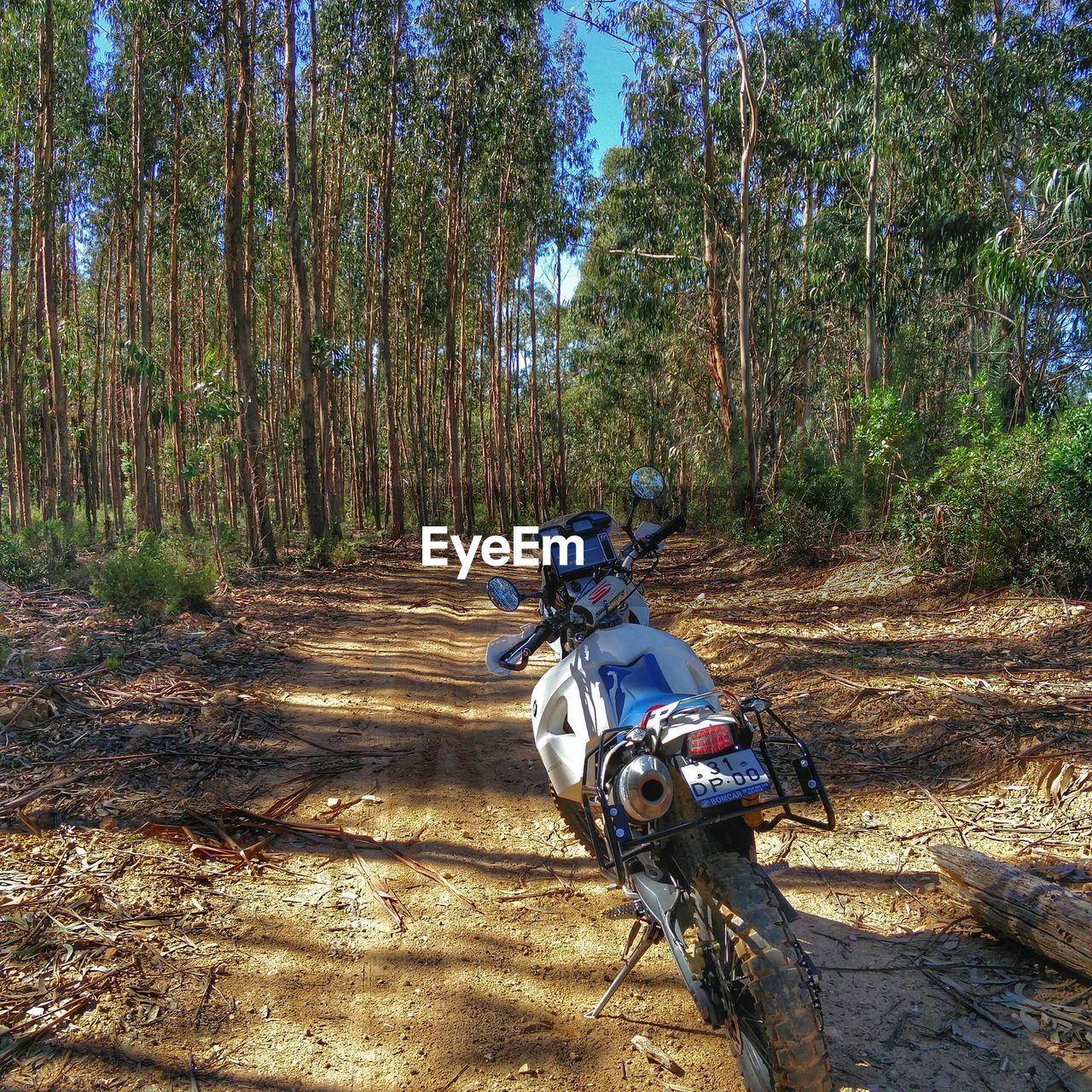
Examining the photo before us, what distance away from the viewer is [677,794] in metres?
2.67

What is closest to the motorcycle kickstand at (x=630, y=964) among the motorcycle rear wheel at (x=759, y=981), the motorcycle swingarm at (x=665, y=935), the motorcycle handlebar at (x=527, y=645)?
the motorcycle swingarm at (x=665, y=935)

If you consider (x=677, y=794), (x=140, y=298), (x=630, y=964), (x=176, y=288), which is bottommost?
(x=630, y=964)

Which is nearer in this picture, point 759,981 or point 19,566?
point 759,981

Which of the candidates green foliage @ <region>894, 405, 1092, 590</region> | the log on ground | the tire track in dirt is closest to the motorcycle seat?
the tire track in dirt

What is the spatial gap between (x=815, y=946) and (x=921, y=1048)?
25.4 inches

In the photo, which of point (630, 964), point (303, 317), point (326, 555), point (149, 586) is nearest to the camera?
point (630, 964)

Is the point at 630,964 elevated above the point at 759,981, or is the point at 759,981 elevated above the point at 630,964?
the point at 759,981

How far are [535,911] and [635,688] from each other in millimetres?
1364

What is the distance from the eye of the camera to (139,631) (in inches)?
306

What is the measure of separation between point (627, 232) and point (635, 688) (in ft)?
71.8

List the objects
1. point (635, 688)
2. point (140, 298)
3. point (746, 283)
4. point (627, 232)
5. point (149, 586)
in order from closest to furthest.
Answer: point (635, 688)
point (149, 586)
point (746, 283)
point (140, 298)
point (627, 232)

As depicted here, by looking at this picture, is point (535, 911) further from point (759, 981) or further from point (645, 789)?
point (759, 981)

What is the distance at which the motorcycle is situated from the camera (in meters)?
2.17

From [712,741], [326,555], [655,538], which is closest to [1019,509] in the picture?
[655,538]
